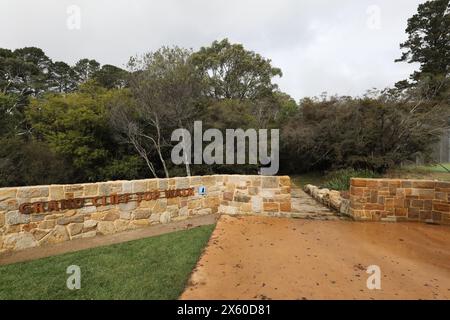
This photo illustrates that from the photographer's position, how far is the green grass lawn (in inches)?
107

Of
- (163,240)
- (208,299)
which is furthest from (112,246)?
(208,299)

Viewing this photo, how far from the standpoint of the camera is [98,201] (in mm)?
4637

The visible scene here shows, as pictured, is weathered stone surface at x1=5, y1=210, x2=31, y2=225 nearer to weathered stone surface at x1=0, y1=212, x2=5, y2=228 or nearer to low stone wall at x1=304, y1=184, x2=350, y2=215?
weathered stone surface at x1=0, y1=212, x2=5, y2=228

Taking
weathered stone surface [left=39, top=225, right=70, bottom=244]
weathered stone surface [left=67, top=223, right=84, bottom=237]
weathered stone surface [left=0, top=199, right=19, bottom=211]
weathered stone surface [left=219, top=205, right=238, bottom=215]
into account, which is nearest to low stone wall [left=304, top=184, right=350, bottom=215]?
weathered stone surface [left=219, top=205, right=238, bottom=215]

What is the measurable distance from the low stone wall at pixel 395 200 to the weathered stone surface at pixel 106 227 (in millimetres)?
4744

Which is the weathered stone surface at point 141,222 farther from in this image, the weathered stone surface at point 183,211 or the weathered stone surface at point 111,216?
the weathered stone surface at point 183,211

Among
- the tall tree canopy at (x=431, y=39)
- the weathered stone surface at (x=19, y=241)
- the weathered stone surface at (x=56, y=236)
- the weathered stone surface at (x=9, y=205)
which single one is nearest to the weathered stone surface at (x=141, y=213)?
the weathered stone surface at (x=56, y=236)

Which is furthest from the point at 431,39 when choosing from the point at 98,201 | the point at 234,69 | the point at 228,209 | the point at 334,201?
the point at 98,201

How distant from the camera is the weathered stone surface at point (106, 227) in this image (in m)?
4.68

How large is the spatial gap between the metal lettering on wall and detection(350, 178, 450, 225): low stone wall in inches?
138

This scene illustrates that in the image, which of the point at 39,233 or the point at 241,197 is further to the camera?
the point at 241,197

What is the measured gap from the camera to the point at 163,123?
582 inches

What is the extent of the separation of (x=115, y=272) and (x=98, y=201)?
1829 mm

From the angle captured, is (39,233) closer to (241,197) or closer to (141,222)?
(141,222)
